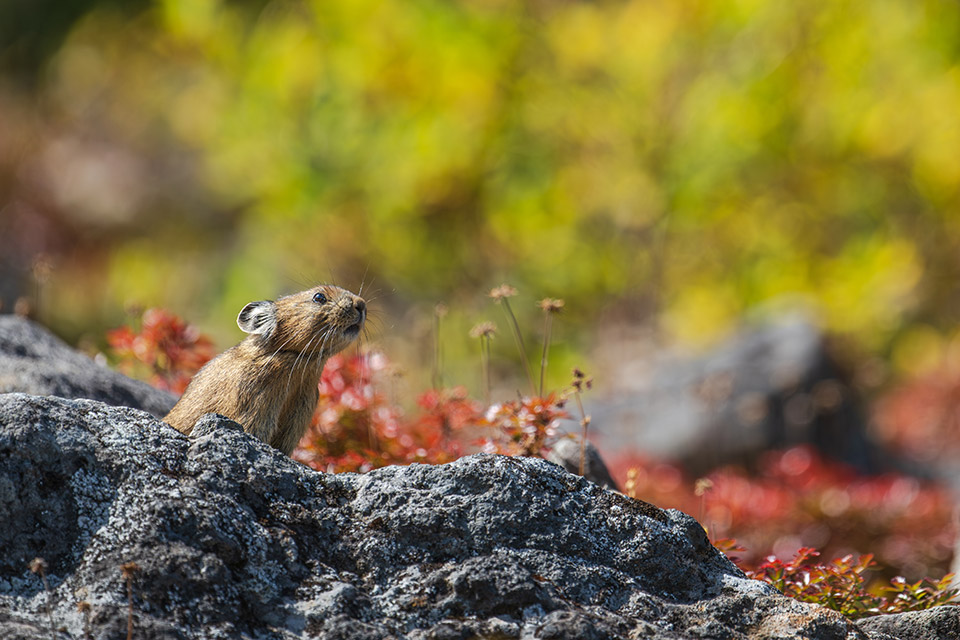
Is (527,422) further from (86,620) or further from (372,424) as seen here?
(86,620)

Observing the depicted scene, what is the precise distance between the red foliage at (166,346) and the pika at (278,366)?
57.7 inches

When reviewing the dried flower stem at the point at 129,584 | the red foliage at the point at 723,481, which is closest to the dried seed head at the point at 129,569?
the dried flower stem at the point at 129,584

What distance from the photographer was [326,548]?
302 centimetres

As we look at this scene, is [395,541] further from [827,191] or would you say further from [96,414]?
[827,191]

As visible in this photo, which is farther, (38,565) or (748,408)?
(748,408)

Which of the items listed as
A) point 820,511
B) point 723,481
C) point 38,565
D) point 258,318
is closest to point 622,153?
point 723,481

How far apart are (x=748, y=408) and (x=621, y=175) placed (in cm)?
421

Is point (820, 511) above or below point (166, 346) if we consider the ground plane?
above

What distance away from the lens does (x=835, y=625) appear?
3.04 metres

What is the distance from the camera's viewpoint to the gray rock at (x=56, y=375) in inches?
182

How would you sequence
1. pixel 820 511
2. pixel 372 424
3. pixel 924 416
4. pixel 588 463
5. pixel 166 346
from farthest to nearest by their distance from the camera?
pixel 924 416 < pixel 820 511 < pixel 166 346 < pixel 372 424 < pixel 588 463

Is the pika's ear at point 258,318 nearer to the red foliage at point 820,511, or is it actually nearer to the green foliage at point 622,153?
the red foliage at point 820,511

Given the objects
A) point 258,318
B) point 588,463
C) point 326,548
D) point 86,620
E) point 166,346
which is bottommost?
point 86,620

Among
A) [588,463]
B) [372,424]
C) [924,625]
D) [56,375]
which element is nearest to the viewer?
[924,625]
